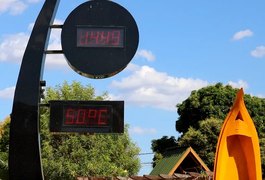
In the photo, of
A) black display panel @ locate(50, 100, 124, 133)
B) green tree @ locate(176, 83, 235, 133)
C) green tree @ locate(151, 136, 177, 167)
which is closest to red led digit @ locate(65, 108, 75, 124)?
black display panel @ locate(50, 100, 124, 133)

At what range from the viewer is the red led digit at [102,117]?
8438 millimetres

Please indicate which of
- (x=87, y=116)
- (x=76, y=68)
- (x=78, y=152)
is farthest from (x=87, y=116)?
(x=78, y=152)

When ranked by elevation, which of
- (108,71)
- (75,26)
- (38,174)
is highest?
(75,26)

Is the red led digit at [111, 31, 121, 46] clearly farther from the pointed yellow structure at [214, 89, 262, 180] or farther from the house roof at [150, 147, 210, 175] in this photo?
the house roof at [150, 147, 210, 175]

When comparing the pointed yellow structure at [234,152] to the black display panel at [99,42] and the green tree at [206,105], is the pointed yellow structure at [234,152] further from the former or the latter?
the green tree at [206,105]

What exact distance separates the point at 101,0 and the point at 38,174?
9.19 feet

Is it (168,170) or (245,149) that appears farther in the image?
(168,170)

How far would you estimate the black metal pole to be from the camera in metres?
8.43

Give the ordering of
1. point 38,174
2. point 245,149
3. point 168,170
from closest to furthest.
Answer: point 38,174, point 245,149, point 168,170

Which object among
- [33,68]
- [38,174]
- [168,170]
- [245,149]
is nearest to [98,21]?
[33,68]

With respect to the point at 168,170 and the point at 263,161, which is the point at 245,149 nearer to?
the point at 168,170

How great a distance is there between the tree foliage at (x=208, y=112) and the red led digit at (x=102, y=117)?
1799 cm

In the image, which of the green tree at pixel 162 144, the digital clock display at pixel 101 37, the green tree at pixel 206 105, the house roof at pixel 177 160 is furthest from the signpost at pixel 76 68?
the green tree at pixel 162 144

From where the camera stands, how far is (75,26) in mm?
8875
